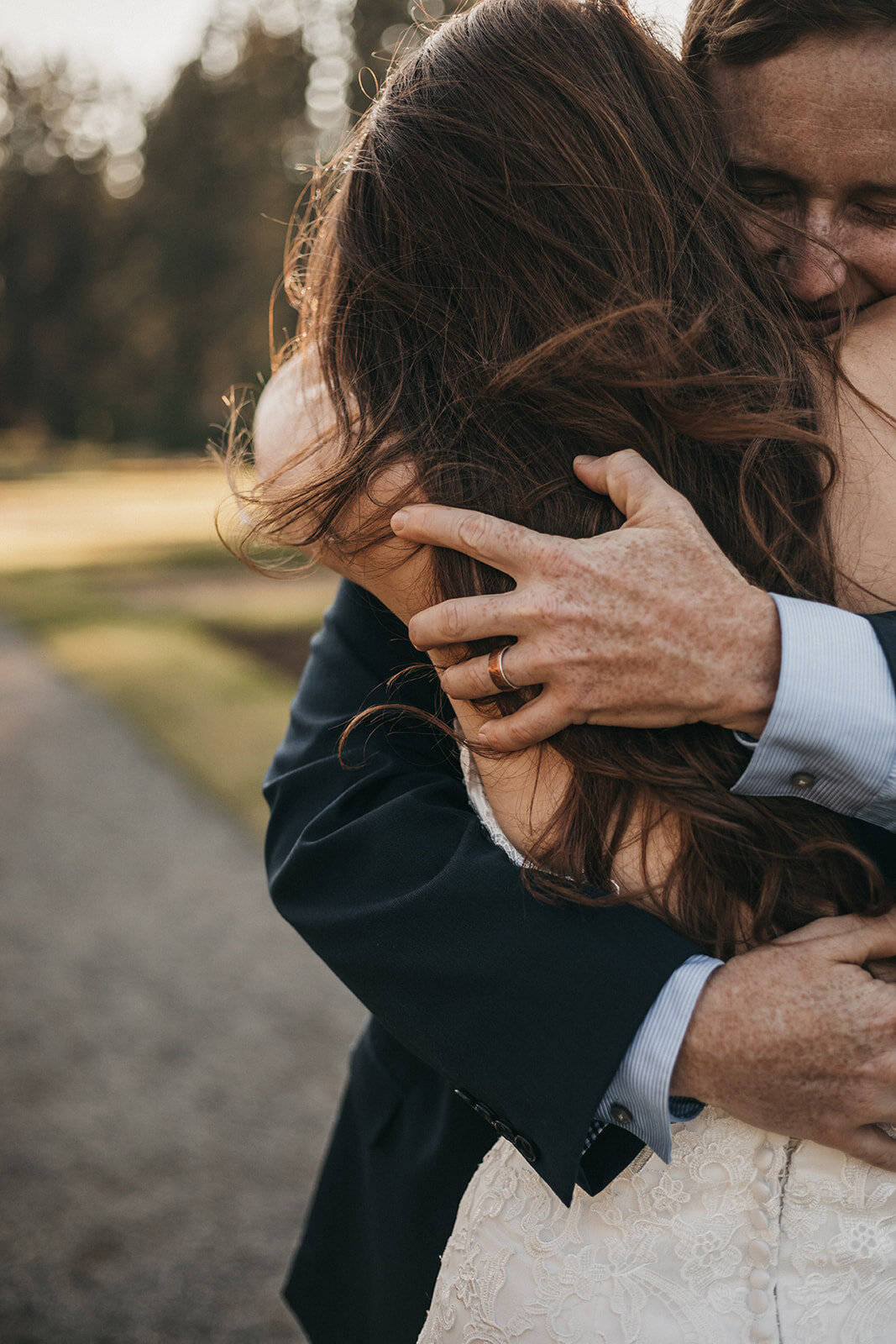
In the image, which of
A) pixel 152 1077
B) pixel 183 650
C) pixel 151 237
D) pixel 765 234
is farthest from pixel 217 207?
pixel 765 234

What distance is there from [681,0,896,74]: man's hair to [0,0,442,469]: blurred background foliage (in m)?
23.0

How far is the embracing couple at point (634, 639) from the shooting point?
1185 mm

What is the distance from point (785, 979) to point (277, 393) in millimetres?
1173

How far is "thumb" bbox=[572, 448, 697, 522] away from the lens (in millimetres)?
1185

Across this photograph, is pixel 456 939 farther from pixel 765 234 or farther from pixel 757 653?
pixel 765 234

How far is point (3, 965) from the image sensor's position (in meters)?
4.61

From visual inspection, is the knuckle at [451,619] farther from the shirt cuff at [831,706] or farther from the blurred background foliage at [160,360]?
the blurred background foliage at [160,360]

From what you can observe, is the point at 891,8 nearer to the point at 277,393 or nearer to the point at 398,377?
the point at 398,377

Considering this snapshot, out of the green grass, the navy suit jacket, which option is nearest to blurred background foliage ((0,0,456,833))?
the green grass

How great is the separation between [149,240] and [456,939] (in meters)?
37.6

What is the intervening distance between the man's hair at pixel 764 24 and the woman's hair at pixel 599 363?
0.18 m

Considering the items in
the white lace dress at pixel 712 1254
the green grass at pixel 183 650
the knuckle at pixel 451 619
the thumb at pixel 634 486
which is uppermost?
the thumb at pixel 634 486

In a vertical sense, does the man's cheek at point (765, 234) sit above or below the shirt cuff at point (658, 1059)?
above

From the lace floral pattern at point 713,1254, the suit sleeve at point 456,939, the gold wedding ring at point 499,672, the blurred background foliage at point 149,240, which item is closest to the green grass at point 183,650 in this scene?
the suit sleeve at point 456,939
